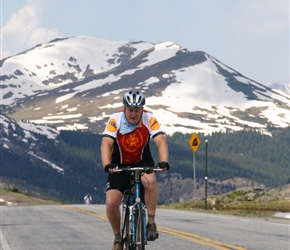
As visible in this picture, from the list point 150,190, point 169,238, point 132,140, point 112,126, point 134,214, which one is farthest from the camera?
point 169,238

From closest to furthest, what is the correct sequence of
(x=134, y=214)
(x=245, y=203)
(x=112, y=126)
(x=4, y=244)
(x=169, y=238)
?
(x=134, y=214) < (x=112, y=126) < (x=169, y=238) < (x=4, y=244) < (x=245, y=203)

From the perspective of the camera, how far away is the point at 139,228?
940 centimetres

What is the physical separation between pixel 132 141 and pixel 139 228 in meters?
1.23

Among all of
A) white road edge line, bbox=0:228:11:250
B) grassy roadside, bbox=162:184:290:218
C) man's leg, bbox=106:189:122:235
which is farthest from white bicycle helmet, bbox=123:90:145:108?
grassy roadside, bbox=162:184:290:218

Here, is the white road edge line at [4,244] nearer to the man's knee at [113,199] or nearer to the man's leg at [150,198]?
the man's knee at [113,199]

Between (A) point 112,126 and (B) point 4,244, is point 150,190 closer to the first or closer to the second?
(A) point 112,126

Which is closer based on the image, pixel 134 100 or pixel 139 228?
pixel 139 228

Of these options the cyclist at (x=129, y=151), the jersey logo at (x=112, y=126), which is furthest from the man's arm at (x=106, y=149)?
the jersey logo at (x=112, y=126)

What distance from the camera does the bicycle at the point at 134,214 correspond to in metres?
9.38

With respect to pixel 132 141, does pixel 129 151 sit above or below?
below

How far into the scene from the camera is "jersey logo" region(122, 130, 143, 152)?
9.86 m

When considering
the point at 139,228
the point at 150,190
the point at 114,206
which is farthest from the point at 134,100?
the point at 139,228

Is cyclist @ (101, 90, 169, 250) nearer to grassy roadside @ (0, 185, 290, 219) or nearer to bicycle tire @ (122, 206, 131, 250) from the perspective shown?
bicycle tire @ (122, 206, 131, 250)

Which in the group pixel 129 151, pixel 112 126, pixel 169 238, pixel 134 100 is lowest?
pixel 169 238
